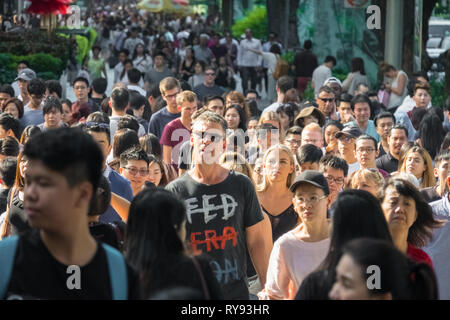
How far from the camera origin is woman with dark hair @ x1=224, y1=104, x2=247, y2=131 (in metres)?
10.8

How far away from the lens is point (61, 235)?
337 centimetres

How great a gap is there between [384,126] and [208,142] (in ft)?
17.2

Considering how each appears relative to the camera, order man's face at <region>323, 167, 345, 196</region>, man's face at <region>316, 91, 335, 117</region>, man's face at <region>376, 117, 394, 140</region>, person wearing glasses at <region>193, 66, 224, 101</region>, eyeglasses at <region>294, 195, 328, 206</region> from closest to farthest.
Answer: eyeglasses at <region>294, 195, 328, 206</region> < man's face at <region>323, 167, 345, 196</region> < man's face at <region>376, 117, 394, 140</region> < man's face at <region>316, 91, 335, 117</region> < person wearing glasses at <region>193, 66, 224, 101</region>

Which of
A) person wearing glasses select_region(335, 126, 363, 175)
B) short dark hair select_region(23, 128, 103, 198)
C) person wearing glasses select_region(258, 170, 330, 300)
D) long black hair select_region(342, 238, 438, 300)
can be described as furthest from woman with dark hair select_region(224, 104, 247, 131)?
short dark hair select_region(23, 128, 103, 198)

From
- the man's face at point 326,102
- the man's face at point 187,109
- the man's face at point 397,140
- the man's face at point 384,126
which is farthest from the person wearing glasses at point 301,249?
the man's face at point 326,102

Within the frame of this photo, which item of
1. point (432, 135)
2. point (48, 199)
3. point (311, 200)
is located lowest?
point (432, 135)

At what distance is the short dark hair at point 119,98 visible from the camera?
407 inches

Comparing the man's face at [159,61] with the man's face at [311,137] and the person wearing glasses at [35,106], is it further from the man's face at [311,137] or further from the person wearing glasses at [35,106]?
the man's face at [311,137]

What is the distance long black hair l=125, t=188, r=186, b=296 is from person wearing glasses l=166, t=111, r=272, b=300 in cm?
151

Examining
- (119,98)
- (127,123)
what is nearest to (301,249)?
(127,123)

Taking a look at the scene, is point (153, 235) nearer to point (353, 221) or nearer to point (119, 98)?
point (353, 221)

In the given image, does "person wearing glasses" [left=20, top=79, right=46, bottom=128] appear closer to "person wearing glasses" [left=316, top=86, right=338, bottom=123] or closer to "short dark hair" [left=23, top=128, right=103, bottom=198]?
"person wearing glasses" [left=316, top=86, right=338, bottom=123]
